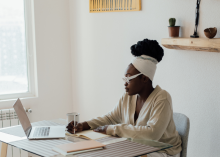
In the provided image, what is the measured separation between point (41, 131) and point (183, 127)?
0.89m

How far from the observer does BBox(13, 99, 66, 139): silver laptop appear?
1.67m

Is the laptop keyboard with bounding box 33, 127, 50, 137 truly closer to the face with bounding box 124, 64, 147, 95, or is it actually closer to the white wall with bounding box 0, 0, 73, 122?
the face with bounding box 124, 64, 147, 95

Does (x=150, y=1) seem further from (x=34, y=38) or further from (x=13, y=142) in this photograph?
(x=13, y=142)

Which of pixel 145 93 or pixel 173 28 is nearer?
pixel 145 93

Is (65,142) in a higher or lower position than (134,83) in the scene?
lower

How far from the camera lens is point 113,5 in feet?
9.70

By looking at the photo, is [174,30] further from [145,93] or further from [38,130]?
[38,130]

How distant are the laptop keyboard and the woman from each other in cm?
14

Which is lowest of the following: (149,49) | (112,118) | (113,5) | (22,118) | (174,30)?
(112,118)

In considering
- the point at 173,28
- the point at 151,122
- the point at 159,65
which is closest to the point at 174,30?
the point at 173,28

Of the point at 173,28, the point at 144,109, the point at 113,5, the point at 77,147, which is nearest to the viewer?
the point at 77,147

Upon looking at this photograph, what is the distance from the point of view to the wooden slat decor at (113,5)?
8.96 ft

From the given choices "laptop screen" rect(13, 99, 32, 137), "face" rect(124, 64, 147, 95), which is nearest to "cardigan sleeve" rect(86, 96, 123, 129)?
"face" rect(124, 64, 147, 95)

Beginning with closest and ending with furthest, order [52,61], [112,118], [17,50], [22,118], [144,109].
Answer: [22,118], [144,109], [112,118], [17,50], [52,61]
